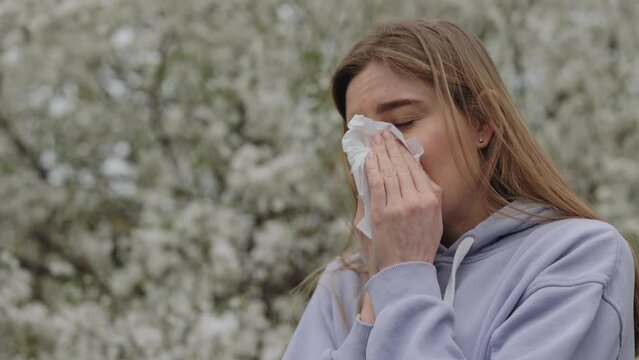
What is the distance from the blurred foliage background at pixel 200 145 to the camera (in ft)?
14.8

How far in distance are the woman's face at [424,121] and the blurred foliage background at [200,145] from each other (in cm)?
255

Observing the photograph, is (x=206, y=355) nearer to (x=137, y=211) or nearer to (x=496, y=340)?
(x=137, y=211)

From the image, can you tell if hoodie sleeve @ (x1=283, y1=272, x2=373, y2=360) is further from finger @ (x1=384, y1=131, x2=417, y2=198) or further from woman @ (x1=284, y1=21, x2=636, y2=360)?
finger @ (x1=384, y1=131, x2=417, y2=198)

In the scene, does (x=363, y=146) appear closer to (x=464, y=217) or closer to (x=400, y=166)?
(x=400, y=166)

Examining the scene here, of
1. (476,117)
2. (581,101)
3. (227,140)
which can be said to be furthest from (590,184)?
(476,117)

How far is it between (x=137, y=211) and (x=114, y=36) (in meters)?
0.95

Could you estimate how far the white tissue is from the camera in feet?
6.03

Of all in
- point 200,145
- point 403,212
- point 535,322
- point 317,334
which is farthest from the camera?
point 200,145

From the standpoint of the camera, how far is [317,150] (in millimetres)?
4598

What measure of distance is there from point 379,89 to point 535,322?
0.56m

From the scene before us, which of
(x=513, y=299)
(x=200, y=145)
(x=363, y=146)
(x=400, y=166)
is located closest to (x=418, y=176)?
(x=400, y=166)

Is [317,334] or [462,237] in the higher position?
[462,237]

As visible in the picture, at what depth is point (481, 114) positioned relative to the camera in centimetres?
192

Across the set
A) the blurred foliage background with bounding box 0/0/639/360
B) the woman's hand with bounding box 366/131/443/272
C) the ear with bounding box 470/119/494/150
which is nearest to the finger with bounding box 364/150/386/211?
the woman's hand with bounding box 366/131/443/272
